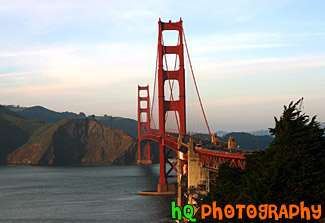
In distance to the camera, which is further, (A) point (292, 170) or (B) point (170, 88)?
(B) point (170, 88)

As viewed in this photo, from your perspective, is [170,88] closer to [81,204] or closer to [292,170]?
[81,204]

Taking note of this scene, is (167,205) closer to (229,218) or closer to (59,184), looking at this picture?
(229,218)

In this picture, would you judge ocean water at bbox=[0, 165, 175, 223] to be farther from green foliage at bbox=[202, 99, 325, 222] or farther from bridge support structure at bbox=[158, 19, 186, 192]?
green foliage at bbox=[202, 99, 325, 222]

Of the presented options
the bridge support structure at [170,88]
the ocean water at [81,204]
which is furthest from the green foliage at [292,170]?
the bridge support structure at [170,88]

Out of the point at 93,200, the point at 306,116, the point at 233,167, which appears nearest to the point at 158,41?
the point at 93,200

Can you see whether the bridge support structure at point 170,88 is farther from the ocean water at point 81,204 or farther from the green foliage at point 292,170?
the green foliage at point 292,170

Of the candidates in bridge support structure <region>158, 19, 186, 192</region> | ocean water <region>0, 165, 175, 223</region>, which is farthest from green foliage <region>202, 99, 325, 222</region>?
bridge support structure <region>158, 19, 186, 192</region>

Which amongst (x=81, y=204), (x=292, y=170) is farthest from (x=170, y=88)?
(x=292, y=170)

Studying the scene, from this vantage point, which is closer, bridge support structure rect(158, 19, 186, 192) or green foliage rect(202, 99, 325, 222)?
green foliage rect(202, 99, 325, 222)

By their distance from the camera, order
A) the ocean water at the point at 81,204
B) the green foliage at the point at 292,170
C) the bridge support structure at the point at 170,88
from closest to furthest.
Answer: the green foliage at the point at 292,170 < the ocean water at the point at 81,204 < the bridge support structure at the point at 170,88

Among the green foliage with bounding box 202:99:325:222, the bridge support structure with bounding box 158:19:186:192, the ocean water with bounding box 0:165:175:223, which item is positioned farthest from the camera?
the bridge support structure with bounding box 158:19:186:192

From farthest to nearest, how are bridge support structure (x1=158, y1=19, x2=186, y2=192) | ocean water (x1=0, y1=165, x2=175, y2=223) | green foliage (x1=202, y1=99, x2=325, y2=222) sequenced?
bridge support structure (x1=158, y1=19, x2=186, y2=192) < ocean water (x1=0, y1=165, x2=175, y2=223) < green foliage (x1=202, y1=99, x2=325, y2=222)
